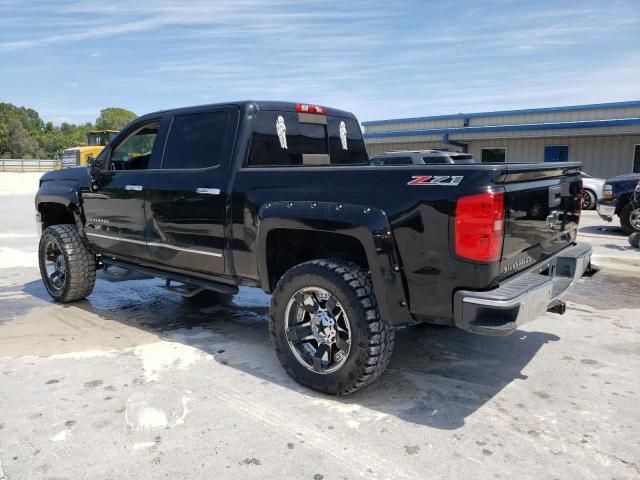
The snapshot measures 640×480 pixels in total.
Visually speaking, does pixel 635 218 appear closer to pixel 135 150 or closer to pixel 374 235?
pixel 374 235

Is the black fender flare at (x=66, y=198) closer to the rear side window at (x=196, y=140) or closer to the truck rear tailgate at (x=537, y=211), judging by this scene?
the rear side window at (x=196, y=140)

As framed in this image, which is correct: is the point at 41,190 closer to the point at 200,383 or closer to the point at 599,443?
the point at 200,383

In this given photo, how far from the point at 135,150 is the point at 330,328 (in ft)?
10.3

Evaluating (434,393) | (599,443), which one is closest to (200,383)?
(434,393)

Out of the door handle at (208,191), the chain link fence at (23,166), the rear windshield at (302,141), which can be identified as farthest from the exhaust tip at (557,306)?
the chain link fence at (23,166)

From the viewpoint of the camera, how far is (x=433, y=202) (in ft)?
9.45

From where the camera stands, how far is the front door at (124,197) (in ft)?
15.4

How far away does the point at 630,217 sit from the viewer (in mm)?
10008

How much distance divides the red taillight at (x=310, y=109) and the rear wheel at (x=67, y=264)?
2.81 m

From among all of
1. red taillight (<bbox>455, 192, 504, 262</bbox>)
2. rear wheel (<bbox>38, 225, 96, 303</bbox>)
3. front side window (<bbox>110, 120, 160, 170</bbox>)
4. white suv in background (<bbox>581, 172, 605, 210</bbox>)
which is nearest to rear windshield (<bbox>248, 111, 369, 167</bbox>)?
front side window (<bbox>110, 120, 160, 170</bbox>)

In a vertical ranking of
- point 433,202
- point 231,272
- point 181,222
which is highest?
point 433,202

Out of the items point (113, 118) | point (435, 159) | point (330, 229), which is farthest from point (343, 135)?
point (113, 118)

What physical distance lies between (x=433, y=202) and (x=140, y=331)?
3100mm

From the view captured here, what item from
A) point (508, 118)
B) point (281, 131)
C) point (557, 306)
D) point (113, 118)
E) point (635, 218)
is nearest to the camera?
point (557, 306)
